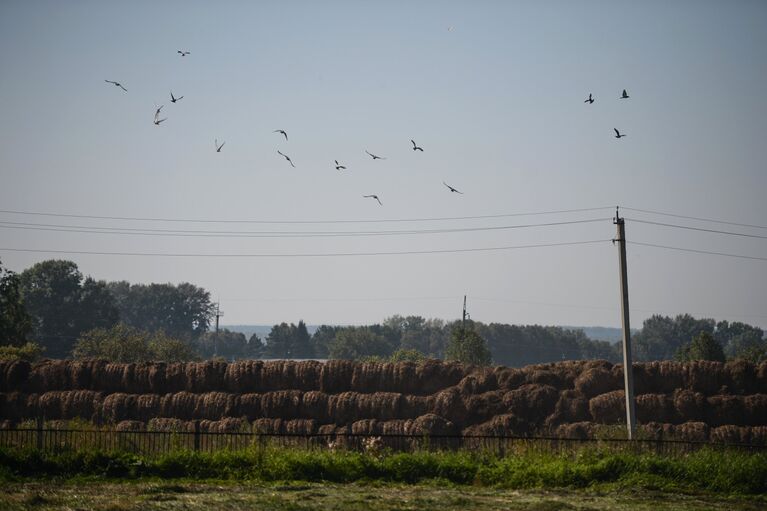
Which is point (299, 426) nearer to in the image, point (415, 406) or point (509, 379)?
point (415, 406)

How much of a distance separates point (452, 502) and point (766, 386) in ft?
75.0

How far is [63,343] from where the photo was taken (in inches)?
5094

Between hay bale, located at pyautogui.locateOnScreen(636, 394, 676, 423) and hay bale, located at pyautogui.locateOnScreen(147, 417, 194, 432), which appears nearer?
hay bale, located at pyautogui.locateOnScreen(636, 394, 676, 423)

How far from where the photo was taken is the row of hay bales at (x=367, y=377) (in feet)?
129

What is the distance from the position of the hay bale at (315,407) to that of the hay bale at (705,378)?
53.5 feet

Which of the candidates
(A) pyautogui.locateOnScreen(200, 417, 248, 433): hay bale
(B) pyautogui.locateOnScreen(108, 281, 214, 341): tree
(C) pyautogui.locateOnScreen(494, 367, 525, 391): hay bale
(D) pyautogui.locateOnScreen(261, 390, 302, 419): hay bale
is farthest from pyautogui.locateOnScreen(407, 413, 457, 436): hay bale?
(B) pyautogui.locateOnScreen(108, 281, 214, 341): tree

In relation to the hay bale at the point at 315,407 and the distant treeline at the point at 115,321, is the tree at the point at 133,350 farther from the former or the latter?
the hay bale at the point at 315,407

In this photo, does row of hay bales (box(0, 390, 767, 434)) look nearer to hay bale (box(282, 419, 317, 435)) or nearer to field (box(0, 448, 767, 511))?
hay bale (box(282, 419, 317, 435))

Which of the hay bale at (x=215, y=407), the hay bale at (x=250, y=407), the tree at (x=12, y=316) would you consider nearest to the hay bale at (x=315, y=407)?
the hay bale at (x=250, y=407)

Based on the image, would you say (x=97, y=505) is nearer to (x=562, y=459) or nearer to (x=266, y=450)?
(x=266, y=450)

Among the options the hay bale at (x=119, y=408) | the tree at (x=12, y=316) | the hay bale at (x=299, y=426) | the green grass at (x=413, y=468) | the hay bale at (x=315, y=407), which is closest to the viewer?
the green grass at (x=413, y=468)

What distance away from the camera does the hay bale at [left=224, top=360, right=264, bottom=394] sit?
41344mm

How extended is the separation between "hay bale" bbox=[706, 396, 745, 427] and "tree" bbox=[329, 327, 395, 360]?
12071 centimetres

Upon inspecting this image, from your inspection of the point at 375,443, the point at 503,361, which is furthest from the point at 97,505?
the point at 503,361
